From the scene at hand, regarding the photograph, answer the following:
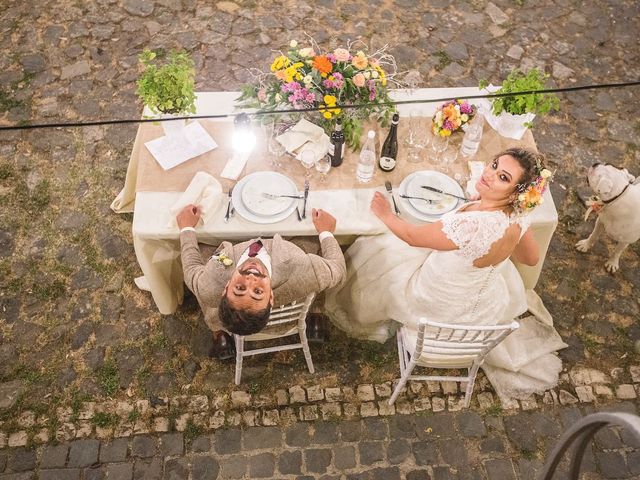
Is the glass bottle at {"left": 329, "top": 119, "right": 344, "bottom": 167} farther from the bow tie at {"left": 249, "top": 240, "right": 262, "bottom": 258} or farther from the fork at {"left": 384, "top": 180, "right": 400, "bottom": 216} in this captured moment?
the bow tie at {"left": 249, "top": 240, "right": 262, "bottom": 258}

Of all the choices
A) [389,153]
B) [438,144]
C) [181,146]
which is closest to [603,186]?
[438,144]

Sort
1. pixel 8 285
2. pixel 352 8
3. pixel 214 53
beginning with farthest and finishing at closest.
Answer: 1. pixel 352 8
2. pixel 214 53
3. pixel 8 285

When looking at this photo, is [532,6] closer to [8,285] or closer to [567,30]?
[567,30]

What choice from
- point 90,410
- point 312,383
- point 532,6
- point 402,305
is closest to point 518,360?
point 402,305

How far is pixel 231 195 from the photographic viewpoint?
3463mm

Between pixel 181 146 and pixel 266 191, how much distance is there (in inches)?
27.5

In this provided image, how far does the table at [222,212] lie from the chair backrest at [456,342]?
764mm

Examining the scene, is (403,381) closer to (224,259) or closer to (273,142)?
(224,259)

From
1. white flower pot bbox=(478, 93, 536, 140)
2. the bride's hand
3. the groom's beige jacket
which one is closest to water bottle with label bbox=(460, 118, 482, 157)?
white flower pot bbox=(478, 93, 536, 140)

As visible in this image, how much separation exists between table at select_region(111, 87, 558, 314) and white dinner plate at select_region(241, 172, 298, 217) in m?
0.09

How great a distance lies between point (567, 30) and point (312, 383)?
491cm

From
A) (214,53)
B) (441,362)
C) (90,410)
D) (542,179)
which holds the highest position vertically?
(542,179)

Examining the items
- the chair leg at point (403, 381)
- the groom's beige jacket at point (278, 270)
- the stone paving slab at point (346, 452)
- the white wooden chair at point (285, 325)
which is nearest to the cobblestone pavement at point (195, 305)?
the stone paving slab at point (346, 452)

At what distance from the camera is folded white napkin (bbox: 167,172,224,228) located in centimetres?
336
